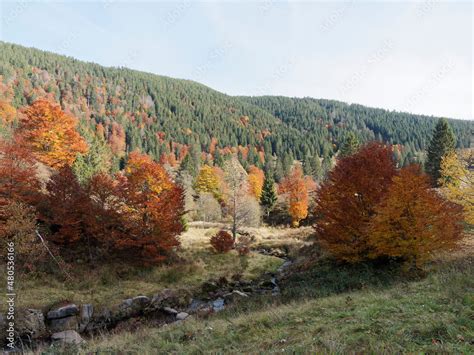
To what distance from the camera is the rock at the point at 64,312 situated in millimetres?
17469

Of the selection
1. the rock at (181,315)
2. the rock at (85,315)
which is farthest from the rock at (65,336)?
the rock at (181,315)

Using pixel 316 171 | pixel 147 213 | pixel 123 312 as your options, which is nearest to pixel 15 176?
pixel 147 213

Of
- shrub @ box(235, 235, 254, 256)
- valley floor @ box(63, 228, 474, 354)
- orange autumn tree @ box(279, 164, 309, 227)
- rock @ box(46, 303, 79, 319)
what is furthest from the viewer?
orange autumn tree @ box(279, 164, 309, 227)

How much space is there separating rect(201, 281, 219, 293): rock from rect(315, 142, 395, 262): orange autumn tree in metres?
10.1

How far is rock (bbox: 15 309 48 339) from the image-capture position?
15844 millimetres

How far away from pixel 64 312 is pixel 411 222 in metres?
21.7

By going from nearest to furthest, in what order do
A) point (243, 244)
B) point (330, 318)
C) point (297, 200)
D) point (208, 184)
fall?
point (330, 318) < point (243, 244) < point (297, 200) < point (208, 184)

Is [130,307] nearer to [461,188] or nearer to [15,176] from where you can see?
[15,176]

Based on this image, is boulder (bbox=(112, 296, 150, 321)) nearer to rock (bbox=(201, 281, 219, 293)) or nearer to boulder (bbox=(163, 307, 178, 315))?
boulder (bbox=(163, 307, 178, 315))

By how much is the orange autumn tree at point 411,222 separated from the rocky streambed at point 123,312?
337 inches

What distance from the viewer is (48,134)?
41594mm

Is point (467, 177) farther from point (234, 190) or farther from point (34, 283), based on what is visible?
point (34, 283)

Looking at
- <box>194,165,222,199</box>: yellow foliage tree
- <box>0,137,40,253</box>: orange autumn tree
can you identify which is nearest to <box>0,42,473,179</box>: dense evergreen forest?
<box>194,165,222,199</box>: yellow foliage tree

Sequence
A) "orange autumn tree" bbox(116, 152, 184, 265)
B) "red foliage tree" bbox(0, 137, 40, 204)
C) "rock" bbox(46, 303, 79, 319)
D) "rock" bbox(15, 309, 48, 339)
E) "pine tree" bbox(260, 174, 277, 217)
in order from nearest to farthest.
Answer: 1. "rock" bbox(15, 309, 48, 339)
2. "rock" bbox(46, 303, 79, 319)
3. "red foliage tree" bbox(0, 137, 40, 204)
4. "orange autumn tree" bbox(116, 152, 184, 265)
5. "pine tree" bbox(260, 174, 277, 217)
